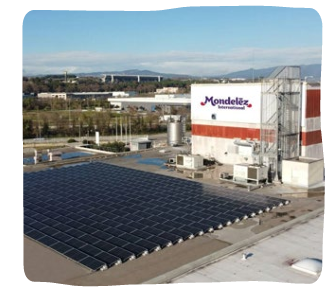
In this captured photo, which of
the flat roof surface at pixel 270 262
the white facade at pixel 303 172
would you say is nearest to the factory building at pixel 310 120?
the white facade at pixel 303 172

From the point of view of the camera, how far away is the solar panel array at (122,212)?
6418mm

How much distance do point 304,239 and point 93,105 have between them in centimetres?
2546

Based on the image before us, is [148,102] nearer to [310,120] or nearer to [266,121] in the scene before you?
[266,121]

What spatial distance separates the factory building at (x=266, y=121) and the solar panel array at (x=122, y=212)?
232cm

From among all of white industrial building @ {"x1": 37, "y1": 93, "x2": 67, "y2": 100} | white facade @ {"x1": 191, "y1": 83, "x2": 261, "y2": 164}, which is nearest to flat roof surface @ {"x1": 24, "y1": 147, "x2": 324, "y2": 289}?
white facade @ {"x1": 191, "y1": 83, "x2": 261, "y2": 164}

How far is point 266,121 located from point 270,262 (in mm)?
6561

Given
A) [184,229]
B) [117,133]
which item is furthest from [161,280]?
[117,133]

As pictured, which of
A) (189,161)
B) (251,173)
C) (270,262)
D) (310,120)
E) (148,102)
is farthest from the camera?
(148,102)

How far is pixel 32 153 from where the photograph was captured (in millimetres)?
15930

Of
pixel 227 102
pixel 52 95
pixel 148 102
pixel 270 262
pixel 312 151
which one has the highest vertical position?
pixel 52 95

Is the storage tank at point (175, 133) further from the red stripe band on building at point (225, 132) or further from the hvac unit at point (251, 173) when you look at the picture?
the hvac unit at point (251, 173)

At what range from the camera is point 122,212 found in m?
7.88

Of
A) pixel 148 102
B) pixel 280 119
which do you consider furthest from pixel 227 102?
pixel 148 102

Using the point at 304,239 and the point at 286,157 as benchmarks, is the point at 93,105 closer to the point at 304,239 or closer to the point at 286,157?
the point at 286,157
